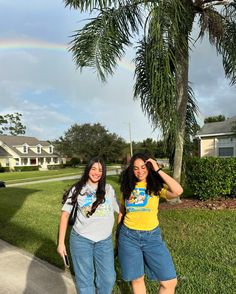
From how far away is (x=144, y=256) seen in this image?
3.07 meters

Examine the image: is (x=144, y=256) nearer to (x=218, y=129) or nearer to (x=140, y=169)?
(x=140, y=169)

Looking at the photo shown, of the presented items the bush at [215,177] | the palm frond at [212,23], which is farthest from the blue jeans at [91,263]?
the palm frond at [212,23]

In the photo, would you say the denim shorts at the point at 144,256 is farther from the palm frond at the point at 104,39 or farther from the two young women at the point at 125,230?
the palm frond at the point at 104,39

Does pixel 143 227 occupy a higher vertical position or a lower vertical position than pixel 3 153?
lower

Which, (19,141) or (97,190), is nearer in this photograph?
(97,190)

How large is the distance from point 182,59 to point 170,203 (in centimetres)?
324

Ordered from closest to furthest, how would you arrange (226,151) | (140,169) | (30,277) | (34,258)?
(140,169) < (30,277) < (34,258) < (226,151)

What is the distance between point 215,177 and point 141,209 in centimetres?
521

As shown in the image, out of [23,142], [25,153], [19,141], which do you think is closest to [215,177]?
[25,153]

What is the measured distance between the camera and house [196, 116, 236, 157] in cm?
2933

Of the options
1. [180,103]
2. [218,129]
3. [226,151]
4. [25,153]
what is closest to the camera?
[180,103]

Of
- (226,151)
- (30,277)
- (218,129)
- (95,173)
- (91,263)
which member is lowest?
(30,277)

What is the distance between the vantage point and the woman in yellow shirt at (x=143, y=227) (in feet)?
9.84

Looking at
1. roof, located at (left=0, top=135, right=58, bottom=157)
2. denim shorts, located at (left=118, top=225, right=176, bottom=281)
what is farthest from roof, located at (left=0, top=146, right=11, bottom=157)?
denim shorts, located at (left=118, top=225, right=176, bottom=281)
